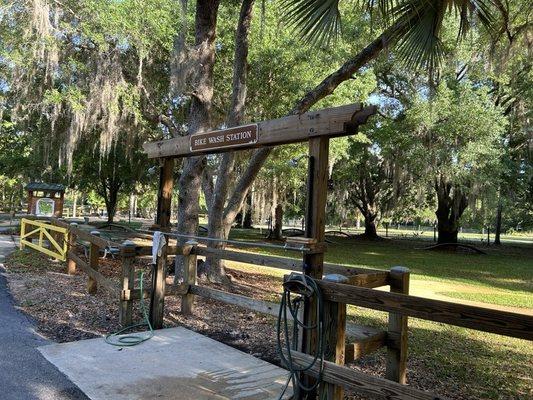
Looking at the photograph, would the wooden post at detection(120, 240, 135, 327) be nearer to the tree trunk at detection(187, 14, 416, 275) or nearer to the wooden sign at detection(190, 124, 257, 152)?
the wooden sign at detection(190, 124, 257, 152)

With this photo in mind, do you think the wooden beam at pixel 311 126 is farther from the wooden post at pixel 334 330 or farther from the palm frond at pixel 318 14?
the palm frond at pixel 318 14

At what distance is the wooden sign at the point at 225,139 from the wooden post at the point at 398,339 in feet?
5.78

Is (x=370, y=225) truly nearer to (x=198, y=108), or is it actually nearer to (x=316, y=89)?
(x=198, y=108)

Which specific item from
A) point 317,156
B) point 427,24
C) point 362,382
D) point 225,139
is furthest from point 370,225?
point 362,382

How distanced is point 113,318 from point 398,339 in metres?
3.65

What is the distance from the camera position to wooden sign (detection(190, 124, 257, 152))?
169 inches

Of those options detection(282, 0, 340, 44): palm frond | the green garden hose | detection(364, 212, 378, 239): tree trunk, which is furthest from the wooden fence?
detection(364, 212, 378, 239): tree trunk

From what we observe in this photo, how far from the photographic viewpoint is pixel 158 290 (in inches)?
214

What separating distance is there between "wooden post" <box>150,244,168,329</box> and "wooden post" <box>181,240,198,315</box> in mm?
379

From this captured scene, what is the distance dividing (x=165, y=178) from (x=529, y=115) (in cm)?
1857

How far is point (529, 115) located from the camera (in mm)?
19406

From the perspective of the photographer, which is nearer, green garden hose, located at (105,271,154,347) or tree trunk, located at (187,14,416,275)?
green garden hose, located at (105,271,154,347)

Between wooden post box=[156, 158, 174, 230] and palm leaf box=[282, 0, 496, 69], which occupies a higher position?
palm leaf box=[282, 0, 496, 69]

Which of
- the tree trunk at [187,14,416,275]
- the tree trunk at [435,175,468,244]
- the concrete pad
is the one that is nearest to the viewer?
the concrete pad
